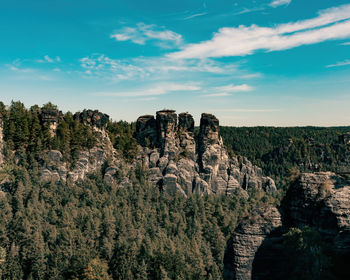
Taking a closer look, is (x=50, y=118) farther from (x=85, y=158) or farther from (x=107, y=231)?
(x=107, y=231)

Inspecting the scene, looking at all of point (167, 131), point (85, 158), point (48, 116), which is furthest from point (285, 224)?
point (48, 116)

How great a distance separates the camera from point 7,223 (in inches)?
2295

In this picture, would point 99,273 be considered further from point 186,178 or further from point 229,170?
point 229,170

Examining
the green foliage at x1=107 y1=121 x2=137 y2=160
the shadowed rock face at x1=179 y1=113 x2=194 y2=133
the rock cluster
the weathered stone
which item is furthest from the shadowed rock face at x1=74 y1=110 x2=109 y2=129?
the rock cluster

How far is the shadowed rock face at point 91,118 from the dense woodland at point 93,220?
3097 mm

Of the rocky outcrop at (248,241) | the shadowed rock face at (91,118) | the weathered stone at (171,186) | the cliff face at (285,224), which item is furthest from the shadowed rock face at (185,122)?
the rocky outcrop at (248,241)

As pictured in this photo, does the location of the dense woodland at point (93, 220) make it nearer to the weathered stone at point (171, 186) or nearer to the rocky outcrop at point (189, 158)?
the weathered stone at point (171, 186)

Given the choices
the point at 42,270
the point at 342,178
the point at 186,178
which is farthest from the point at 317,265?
the point at 186,178

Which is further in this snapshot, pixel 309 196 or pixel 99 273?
pixel 99 273

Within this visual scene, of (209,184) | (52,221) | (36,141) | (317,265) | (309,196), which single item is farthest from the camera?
(209,184)

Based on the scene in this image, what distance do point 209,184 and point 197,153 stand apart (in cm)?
1333

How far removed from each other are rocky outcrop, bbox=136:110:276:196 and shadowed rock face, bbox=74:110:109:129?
15.7m

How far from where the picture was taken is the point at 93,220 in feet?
202

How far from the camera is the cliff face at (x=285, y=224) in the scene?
22297 millimetres
